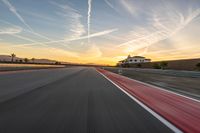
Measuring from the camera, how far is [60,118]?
6984 mm

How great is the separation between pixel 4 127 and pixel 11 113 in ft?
5.81

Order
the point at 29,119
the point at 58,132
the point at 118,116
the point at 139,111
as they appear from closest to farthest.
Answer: the point at 58,132 → the point at 29,119 → the point at 118,116 → the point at 139,111

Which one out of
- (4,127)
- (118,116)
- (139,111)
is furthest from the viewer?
(139,111)

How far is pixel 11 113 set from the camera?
7.62m

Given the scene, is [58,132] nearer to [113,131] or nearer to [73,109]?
[113,131]

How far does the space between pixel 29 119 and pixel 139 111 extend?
3.35 meters

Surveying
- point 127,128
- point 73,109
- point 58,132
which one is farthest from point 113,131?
point 73,109

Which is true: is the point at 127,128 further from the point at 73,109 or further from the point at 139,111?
the point at 73,109

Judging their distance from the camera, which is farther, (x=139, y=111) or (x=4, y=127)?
(x=139, y=111)

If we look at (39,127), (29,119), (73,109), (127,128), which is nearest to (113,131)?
(127,128)

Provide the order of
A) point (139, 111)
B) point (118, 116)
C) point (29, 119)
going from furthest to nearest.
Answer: point (139, 111), point (118, 116), point (29, 119)

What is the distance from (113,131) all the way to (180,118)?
2.40 metres

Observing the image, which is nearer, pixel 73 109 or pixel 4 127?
pixel 4 127

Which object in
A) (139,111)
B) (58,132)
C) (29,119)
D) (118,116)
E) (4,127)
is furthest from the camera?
(139,111)
